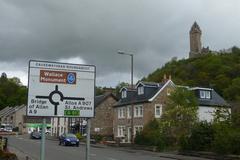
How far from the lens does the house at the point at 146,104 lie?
58188 mm

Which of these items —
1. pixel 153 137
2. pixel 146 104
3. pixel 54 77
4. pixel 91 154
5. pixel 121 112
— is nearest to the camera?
pixel 54 77

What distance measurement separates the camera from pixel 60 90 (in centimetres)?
709

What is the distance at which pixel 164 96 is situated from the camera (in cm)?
5928

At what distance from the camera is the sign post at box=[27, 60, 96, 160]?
6.92 meters

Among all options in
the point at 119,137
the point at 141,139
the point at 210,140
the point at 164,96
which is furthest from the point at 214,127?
the point at 119,137

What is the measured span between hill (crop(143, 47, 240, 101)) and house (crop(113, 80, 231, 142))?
67.3ft

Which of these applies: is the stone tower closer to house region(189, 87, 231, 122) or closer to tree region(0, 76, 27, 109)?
tree region(0, 76, 27, 109)

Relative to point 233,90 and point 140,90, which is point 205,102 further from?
point 233,90

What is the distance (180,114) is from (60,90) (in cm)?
3999

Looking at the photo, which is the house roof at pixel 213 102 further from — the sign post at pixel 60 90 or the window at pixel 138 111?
the sign post at pixel 60 90

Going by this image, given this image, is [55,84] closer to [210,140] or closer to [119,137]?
[210,140]

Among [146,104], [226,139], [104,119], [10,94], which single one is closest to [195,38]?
[10,94]

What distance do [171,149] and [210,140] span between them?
735cm

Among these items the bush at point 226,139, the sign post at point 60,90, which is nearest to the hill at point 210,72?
the bush at point 226,139
